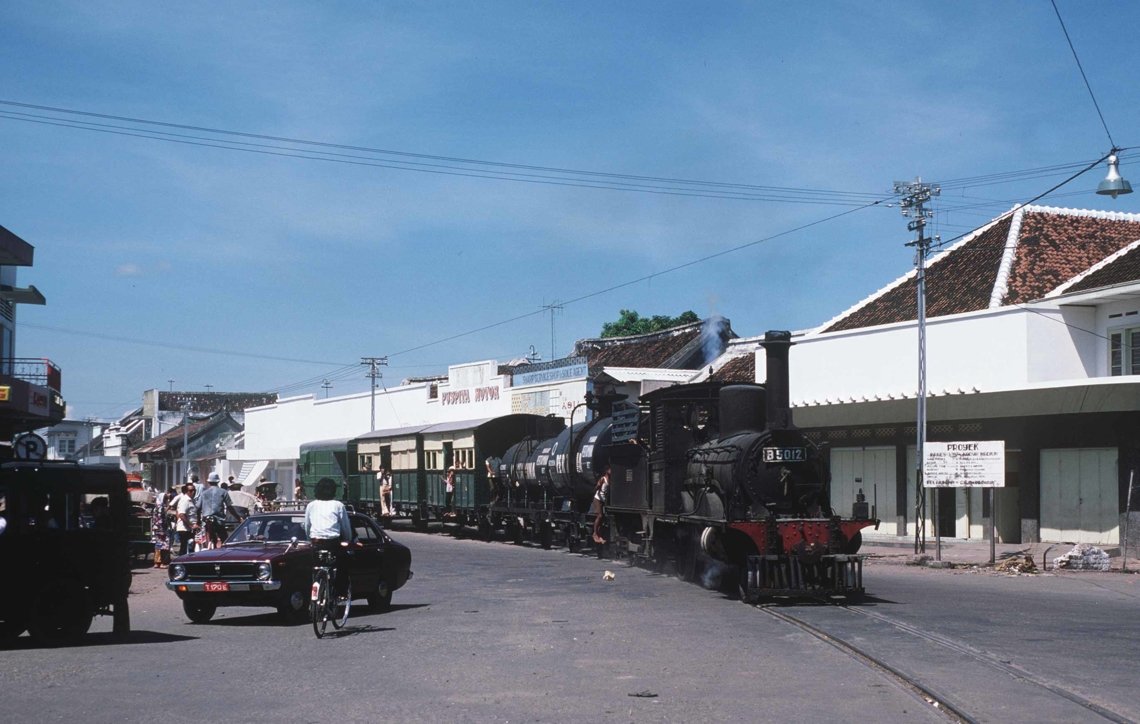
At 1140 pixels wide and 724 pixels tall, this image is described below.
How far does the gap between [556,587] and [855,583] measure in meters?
4.90

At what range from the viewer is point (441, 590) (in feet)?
66.1

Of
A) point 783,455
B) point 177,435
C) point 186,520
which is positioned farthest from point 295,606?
point 177,435

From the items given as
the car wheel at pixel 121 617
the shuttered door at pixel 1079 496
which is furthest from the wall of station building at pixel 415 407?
the car wheel at pixel 121 617

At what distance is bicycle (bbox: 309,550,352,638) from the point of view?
13.8 meters

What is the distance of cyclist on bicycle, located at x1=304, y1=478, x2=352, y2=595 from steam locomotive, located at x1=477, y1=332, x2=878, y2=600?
5.64m

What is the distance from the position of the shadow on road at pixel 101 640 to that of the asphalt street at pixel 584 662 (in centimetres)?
5

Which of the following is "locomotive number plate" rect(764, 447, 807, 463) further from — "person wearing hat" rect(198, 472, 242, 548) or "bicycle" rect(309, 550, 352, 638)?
"person wearing hat" rect(198, 472, 242, 548)

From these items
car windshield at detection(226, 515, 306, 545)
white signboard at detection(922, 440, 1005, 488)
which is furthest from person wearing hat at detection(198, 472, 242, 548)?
white signboard at detection(922, 440, 1005, 488)

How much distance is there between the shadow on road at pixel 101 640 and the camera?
1296 centimetres

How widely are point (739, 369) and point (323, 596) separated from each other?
3058 centimetres

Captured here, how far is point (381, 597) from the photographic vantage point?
1694 centimetres

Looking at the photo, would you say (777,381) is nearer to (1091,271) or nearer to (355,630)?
(355,630)

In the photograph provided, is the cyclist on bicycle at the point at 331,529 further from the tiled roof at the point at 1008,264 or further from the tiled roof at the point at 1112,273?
the tiled roof at the point at 1008,264

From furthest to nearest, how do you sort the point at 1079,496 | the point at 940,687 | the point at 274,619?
the point at 1079,496
the point at 274,619
the point at 940,687
